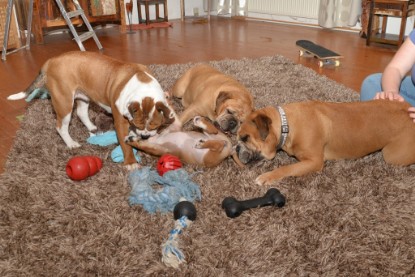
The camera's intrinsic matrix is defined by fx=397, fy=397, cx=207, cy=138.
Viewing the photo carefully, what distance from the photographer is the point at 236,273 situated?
184 cm

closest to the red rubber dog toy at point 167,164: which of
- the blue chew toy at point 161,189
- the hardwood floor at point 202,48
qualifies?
the blue chew toy at point 161,189

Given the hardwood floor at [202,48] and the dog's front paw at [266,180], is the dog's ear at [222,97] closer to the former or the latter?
the dog's front paw at [266,180]

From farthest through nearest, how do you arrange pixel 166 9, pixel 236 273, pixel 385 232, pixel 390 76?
1. pixel 166 9
2. pixel 390 76
3. pixel 385 232
4. pixel 236 273

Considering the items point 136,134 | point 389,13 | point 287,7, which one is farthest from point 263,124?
point 287,7

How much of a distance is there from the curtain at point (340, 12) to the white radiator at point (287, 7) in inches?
16.3

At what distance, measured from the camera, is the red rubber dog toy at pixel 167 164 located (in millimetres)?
2613

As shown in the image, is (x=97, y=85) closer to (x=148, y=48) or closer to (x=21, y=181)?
(x=21, y=181)

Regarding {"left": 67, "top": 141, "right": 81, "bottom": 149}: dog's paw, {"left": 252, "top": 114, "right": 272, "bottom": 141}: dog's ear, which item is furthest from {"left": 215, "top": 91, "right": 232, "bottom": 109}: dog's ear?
{"left": 67, "top": 141, "right": 81, "bottom": 149}: dog's paw

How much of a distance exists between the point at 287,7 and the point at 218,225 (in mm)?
7654

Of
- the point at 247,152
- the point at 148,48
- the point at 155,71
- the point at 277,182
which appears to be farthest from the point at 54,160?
the point at 148,48

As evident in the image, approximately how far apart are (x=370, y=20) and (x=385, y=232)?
5328 mm

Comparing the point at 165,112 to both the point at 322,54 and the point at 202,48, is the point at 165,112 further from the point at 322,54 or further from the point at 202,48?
the point at 202,48

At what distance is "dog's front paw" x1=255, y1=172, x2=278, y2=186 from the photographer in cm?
256

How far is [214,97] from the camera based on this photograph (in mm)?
3395
